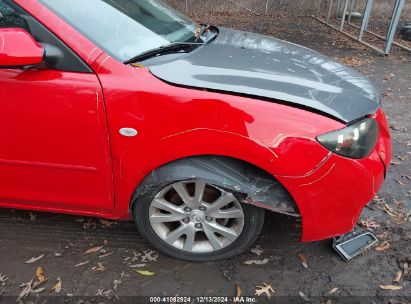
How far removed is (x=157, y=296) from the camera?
229 centimetres

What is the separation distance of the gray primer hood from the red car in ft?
0.03

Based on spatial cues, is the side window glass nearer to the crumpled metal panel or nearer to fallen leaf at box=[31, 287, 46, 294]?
the crumpled metal panel

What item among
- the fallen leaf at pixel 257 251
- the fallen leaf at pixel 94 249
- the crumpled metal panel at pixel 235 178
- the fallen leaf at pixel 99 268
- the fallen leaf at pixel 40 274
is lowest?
the fallen leaf at pixel 40 274

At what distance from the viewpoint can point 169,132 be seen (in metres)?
2.04

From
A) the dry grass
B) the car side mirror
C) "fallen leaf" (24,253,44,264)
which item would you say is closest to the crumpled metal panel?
the car side mirror

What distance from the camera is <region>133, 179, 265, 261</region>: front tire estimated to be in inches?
88.7

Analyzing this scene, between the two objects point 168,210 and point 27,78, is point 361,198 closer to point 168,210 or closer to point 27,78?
point 168,210

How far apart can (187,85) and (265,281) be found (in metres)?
1.34

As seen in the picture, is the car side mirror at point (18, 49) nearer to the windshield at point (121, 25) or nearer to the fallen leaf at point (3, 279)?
the windshield at point (121, 25)

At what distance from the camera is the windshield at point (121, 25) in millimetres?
2121

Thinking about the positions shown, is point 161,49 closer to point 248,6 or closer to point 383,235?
point 383,235

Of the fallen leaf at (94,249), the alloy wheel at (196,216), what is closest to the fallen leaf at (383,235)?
the alloy wheel at (196,216)

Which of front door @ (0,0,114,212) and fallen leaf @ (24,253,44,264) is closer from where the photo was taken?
front door @ (0,0,114,212)

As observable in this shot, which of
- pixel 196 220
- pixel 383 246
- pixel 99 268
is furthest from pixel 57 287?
pixel 383 246
